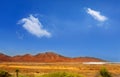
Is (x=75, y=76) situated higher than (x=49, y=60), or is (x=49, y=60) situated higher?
(x=49, y=60)

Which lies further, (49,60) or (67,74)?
(49,60)

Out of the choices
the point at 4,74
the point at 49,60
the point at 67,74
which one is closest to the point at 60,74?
the point at 67,74

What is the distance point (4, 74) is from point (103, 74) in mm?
10341

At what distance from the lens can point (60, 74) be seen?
87.5 feet

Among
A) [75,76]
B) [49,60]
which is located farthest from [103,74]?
[49,60]

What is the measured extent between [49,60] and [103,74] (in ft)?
530

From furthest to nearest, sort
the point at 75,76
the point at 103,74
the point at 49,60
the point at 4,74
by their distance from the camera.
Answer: the point at 49,60
the point at 103,74
the point at 4,74
the point at 75,76

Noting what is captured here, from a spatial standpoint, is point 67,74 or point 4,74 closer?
point 67,74

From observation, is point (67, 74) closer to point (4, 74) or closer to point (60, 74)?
Result: point (60, 74)

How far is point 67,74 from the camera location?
1053 inches

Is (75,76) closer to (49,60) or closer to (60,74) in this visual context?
(60,74)

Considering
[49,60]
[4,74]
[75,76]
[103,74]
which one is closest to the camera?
[75,76]

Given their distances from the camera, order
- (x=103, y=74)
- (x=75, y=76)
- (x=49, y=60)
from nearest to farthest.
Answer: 1. (x=75, y=76)
2. (x=103, y=74)
3. (x=49, y=60)

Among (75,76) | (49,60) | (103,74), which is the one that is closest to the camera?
(75,76)
